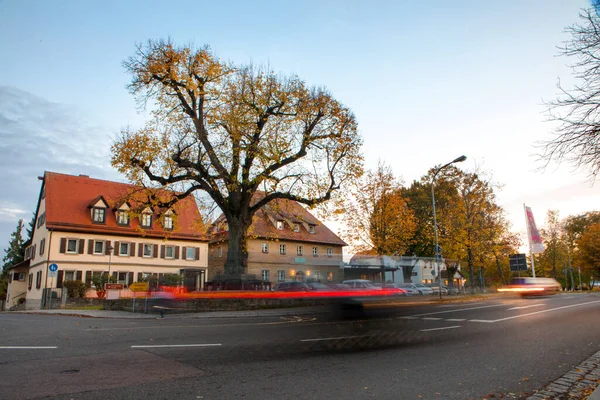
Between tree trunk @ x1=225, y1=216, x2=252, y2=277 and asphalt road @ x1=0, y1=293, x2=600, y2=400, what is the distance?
11.4 m

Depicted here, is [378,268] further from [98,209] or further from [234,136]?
[98,209]

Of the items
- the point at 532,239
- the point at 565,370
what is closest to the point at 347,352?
the point at 565,370

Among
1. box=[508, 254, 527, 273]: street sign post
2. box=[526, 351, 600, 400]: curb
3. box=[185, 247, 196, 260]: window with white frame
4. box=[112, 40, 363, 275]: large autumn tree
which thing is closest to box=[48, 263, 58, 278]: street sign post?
box=[112, 40, 363, 275]: large autumn tree

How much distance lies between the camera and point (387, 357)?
25.2ft

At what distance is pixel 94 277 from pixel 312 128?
28.3 meters

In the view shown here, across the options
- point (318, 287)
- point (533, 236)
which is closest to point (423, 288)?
point (318, 287)

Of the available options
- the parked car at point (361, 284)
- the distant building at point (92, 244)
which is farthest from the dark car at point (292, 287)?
the distant building at point (92, 244)

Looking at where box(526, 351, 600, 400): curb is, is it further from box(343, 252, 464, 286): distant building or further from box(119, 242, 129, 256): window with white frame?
box(119, 242, 129, 256): window with white frame

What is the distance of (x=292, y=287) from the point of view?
52.9 feet

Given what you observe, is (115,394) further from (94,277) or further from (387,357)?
(94,277)

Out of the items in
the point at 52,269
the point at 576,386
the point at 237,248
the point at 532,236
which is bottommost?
the point at 576,386

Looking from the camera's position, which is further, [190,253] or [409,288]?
[190,253]

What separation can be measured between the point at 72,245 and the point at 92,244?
179 cm

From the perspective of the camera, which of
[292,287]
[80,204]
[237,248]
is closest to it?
[292,287]
